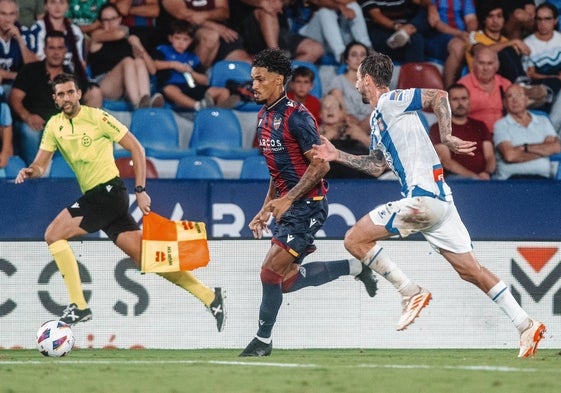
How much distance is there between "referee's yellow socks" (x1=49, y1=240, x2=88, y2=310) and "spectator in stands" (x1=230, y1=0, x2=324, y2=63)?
17.2ft

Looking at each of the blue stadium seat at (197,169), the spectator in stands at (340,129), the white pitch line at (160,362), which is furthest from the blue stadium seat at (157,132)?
the white pitch line at (160,362)

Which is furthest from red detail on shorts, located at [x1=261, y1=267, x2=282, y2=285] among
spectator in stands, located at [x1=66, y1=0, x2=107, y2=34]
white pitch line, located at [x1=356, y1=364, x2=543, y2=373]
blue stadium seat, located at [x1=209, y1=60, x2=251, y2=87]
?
spectator in stands, located at [x1=66, y1=0, x2=107, y2=34]

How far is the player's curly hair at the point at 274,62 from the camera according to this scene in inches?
353

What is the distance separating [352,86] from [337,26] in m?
1.07

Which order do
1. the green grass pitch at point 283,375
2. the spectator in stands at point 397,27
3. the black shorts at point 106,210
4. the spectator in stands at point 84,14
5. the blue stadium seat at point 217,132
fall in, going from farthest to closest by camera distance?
the spectator in stands at point 397,27
the spectator in stands at point 84,14
the blue stadium seat at point 217,132
the black shorts at point 106,210
the green grass pitch at point 283,375

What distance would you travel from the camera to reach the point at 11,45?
45.2ft

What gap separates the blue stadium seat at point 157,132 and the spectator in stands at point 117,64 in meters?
0.27

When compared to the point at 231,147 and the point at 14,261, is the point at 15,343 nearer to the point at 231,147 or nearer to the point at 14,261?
the point at 14,261

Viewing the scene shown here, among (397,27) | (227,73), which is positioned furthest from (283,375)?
(397,27)

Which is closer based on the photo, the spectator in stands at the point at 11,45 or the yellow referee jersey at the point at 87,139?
the yellow referee jersey at the point at 87,139

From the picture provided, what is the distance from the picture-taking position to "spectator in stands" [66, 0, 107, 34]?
1435 centimetres

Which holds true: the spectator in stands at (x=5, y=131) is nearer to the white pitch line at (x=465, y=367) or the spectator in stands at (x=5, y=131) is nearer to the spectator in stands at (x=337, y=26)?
the spectator in stands at (x=337, y=26)

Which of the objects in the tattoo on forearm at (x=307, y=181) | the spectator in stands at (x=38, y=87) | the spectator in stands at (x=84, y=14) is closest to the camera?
the tattoo on forearm at (x=307, y=181)

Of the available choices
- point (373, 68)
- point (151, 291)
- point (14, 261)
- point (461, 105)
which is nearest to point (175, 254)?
point (151, 291)
